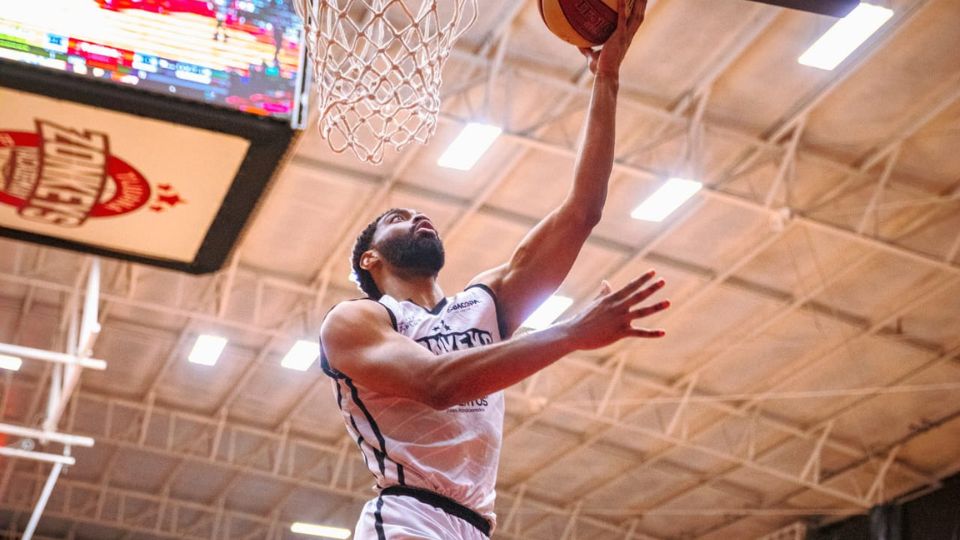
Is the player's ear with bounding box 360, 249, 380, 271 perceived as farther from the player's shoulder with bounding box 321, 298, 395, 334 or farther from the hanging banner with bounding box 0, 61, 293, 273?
the hanging banner with bounding box 0, 61, 293, 273

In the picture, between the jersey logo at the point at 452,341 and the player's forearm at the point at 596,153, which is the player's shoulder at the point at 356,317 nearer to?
the jersey logo at the point at 452,341

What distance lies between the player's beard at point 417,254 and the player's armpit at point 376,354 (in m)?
0.34

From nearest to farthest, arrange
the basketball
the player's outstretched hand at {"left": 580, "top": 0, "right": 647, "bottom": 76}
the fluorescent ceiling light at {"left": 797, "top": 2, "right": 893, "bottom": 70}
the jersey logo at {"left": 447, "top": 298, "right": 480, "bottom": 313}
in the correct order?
the jersey logo at {"left": 447, "top": 298, "right": 480, "bottom": 313} → the player's outstretched hand at {"left": 580, "top": 0, "right": 647, "bottom": 76} → the basketball → the fluorescent ceiling light at {"left": 797, "top": 2, "right": 893, "bottom": 70}

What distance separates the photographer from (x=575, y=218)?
3141mm

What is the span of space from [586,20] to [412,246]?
0.81 meters

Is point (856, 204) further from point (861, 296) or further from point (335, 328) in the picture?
point (335, 328)

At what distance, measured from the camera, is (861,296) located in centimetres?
1359

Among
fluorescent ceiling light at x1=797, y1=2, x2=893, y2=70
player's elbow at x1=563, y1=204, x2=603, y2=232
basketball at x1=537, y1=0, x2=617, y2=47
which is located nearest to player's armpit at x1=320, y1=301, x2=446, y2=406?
player's elbow at x1=563, y1=204, x2=603, y2=232

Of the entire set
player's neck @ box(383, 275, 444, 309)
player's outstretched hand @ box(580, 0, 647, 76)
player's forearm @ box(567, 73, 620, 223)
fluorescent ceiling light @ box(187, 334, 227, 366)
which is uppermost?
fluorescent ceiling light @ box(187, 334, 227, 366)

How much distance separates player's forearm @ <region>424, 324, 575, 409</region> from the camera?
2.43 meters

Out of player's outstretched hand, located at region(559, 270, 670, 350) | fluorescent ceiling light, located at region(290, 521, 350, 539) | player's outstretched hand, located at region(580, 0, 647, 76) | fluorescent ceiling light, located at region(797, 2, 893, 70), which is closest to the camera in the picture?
player's outstretched hand, located at region(559, 270, 670, 350)

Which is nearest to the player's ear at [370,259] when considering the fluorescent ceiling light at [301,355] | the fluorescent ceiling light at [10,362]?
the fluorescent ceiling light at [301,355]

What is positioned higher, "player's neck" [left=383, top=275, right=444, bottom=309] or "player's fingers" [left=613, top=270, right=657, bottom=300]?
"player's neck" [left=383, top=275, right=444, bottom=309]

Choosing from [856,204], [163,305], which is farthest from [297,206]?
[856,204]
